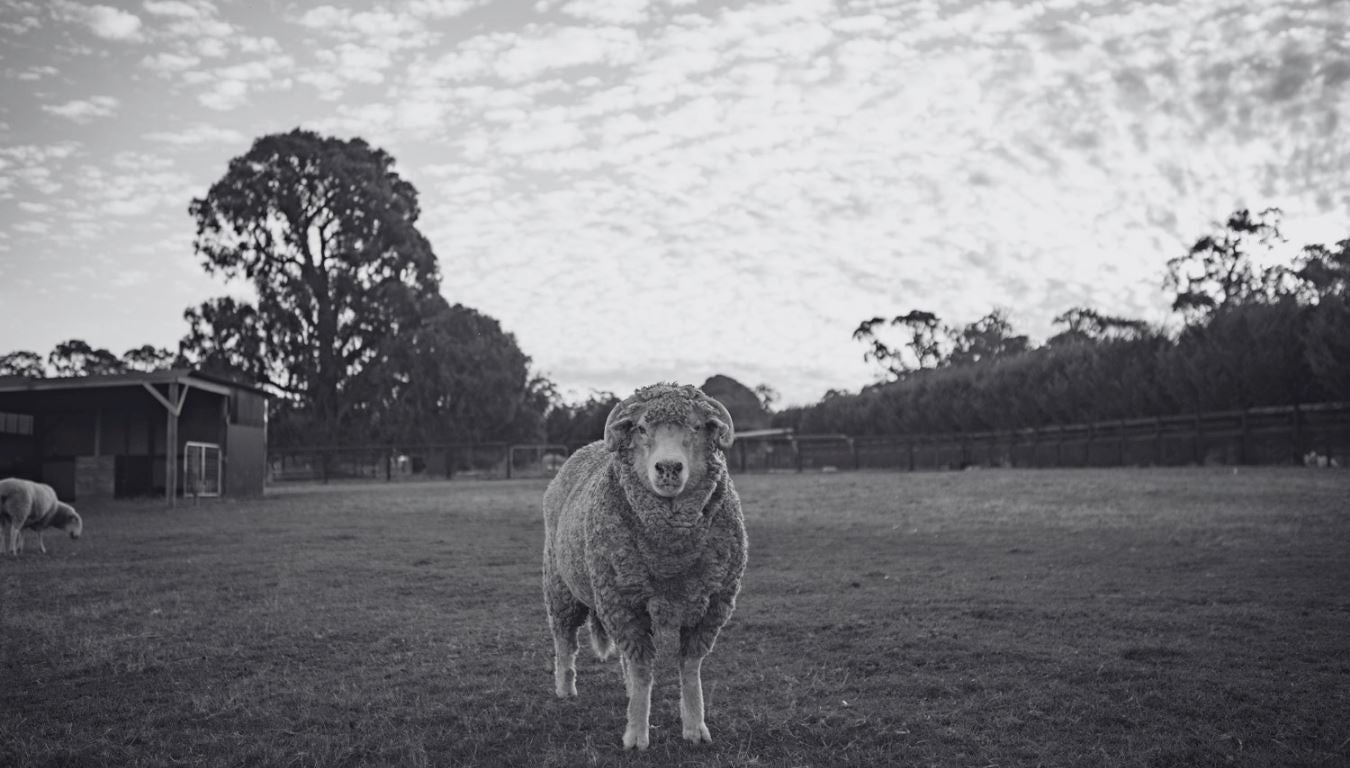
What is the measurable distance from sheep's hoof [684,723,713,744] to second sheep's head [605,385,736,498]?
1191 millimetres

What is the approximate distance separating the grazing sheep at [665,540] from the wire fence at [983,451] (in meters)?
20.2

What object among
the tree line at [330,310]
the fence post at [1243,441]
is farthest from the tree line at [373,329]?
the fence post at [1243,441]

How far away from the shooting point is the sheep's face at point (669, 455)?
4574mm

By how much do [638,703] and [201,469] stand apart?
25.1 metres

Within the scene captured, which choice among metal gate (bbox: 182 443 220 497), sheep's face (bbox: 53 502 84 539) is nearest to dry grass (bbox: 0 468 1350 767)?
sheep's face (bbox: 53 502 84 539)

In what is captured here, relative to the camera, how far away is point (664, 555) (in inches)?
189

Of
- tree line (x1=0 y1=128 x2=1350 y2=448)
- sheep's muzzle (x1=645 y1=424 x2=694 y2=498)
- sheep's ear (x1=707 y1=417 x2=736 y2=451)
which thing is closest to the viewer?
sheep's muzzle (x1=645 y1=424 x2=694 y2=498)

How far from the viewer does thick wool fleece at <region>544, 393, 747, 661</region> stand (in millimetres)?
4789

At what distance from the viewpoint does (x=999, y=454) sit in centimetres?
3406

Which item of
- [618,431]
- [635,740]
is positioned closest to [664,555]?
[618,431]

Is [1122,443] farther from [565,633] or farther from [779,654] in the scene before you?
[565,633]

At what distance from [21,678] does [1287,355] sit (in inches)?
1043

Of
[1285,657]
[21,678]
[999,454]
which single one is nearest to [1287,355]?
[999,454]

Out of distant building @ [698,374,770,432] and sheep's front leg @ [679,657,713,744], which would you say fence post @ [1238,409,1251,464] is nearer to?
sheep's front leg @ [679,657,713,744]
